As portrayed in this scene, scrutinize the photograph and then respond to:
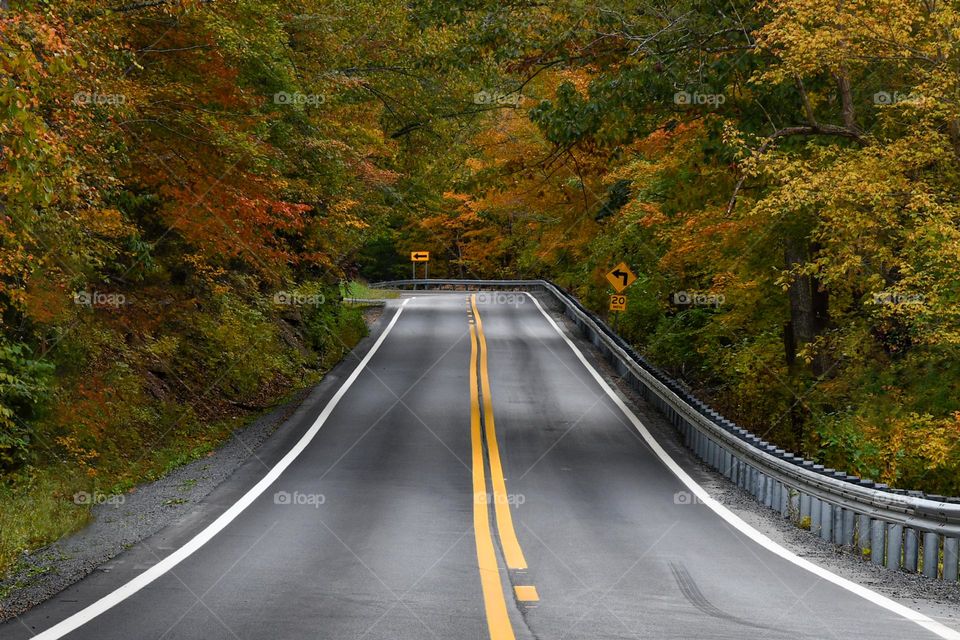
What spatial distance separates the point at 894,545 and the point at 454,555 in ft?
14.5

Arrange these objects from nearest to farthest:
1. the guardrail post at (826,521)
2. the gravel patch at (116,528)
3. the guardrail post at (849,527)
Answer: the gravel patch at (116,528) < the guardrail post at (849,527) < the guardrail post at (826,521)

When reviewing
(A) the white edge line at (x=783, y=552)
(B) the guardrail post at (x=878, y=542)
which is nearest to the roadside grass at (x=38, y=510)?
(A) the white edge line at (x=783, y=552)

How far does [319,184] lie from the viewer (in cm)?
2162

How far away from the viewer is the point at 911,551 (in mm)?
9141

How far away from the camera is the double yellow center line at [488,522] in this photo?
23.8 ft

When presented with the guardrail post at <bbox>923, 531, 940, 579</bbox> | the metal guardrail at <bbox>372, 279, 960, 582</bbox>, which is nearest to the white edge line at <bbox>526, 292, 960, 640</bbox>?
the metal guardrail at <bbox>372, 279, 960, 582</bbox>

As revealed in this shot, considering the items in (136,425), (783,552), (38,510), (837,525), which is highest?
(136,425)

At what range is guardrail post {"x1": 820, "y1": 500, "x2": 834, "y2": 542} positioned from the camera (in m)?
10.6

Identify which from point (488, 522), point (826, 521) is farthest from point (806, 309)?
point (488, 522)

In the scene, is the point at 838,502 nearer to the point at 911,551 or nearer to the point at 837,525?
the point at 837,525

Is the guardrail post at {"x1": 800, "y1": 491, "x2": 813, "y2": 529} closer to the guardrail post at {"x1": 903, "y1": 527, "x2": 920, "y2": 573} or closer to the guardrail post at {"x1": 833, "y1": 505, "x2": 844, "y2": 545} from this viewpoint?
the guardrail post at {"x1": 833, "y1": 505, "x2": 844, "y2": 545}

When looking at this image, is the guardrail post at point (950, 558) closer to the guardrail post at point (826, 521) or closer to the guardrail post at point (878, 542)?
the guardrail post at point (878, 542)

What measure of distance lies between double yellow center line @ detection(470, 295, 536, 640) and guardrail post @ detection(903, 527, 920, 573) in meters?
3.75

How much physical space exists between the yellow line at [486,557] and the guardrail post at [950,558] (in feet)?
14.2
